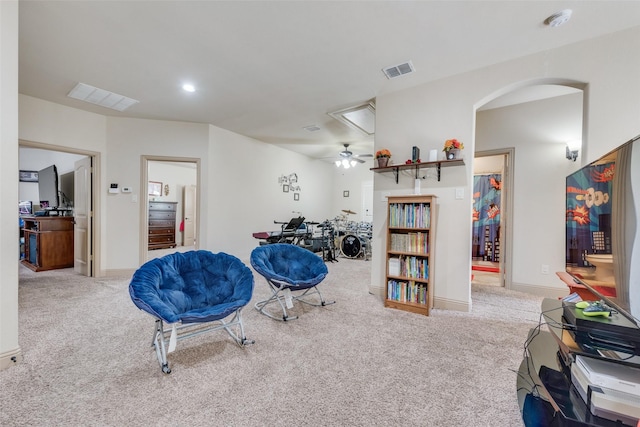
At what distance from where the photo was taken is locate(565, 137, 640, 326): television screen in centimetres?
109

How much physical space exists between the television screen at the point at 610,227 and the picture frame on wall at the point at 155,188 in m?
8.50

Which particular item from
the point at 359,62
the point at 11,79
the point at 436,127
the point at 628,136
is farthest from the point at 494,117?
the point at 11,79

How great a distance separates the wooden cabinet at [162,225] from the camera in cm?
707

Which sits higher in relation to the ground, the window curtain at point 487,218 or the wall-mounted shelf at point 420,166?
the wall-mounted shelf at point 420,166

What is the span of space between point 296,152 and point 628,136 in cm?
577

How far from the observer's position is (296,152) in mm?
6902

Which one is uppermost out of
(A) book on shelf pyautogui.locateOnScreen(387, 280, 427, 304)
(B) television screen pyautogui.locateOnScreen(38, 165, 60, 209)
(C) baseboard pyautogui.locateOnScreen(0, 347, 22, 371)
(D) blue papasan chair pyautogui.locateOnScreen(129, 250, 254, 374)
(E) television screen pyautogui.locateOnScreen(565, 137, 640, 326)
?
(B) television screen pyautogui.locateOnScreen(38, 165, 60, 209)

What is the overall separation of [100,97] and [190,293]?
326 centimetres

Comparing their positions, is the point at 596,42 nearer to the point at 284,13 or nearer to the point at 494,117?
the point at 494,117

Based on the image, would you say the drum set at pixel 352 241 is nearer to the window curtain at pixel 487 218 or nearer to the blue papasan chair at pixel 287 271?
the window curtain at pixel 487 218

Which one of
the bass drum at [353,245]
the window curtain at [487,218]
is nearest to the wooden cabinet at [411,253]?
the bass drum at [353,245]

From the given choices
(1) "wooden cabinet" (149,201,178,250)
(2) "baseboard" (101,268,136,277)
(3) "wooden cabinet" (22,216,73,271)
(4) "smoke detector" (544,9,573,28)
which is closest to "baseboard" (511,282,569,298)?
(4) "smoke detector" (544,9,573,28)

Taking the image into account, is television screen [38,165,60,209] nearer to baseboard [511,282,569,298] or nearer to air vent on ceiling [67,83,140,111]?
air vent on ceiling [67,83,140,111]

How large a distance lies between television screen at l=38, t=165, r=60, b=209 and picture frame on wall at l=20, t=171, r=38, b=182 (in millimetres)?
1108
